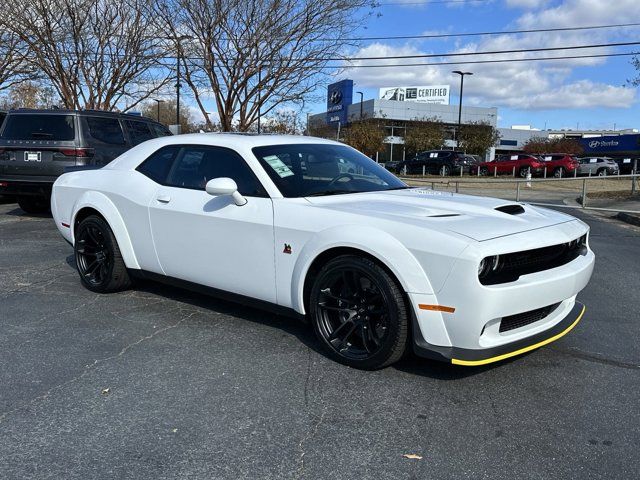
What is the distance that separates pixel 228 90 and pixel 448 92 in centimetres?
6386

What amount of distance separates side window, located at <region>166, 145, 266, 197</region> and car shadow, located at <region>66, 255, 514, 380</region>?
95 cm

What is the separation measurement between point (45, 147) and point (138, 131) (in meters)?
1.80

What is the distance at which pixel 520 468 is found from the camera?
105 inches

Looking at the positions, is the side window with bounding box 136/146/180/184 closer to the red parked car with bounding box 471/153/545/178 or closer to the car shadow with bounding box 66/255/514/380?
the car shadow with bounding box 66/255/514/380

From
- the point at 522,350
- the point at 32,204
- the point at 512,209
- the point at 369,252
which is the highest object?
the point at 512,209

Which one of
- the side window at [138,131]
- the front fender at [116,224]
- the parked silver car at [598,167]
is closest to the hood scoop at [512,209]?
the front fender at [116,224]

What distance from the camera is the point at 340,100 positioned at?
59531 mm

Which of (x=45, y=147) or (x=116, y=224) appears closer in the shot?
(x=116, y=224)

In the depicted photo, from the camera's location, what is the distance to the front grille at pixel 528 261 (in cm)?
329

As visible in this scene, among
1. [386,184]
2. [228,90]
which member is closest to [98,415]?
[386,184]

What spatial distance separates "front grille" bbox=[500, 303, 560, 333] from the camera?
11.2ft

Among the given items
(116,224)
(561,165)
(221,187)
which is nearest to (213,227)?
(221,187)

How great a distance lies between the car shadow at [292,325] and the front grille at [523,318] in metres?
0.44

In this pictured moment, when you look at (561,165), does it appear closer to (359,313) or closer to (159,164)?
(159,164)
